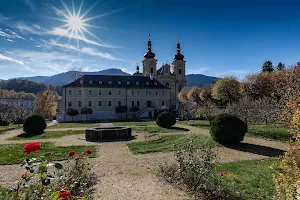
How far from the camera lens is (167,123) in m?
22.9

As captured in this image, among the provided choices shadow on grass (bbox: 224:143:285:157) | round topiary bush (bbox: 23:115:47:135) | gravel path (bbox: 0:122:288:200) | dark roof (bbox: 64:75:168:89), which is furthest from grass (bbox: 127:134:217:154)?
dark roof (bbox: 64:75:168:89)

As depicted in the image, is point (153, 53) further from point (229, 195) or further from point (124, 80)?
point (229, 195)

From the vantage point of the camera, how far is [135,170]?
8.49 m

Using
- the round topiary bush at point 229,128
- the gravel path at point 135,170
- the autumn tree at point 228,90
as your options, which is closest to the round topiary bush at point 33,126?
the gravel path at point 135,170

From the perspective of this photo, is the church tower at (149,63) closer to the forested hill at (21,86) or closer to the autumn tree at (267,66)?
the autumn tree at (267,66)

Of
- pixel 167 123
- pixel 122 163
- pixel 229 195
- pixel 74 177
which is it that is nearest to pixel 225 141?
pixel 122 163

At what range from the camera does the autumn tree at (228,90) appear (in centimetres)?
3788

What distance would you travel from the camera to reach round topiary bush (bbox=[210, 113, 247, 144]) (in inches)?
474

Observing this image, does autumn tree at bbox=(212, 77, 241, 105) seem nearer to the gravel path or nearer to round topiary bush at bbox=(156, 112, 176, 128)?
round topiary bush at bbox=(156, 112, 176, 128)

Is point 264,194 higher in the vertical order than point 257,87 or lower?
lower

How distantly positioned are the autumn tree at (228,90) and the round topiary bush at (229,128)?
27417mm

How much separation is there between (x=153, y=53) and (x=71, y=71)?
22.4 meters

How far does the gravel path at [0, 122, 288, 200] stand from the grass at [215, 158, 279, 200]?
93 cm

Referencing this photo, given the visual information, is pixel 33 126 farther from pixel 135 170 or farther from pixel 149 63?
pixel 149 63
